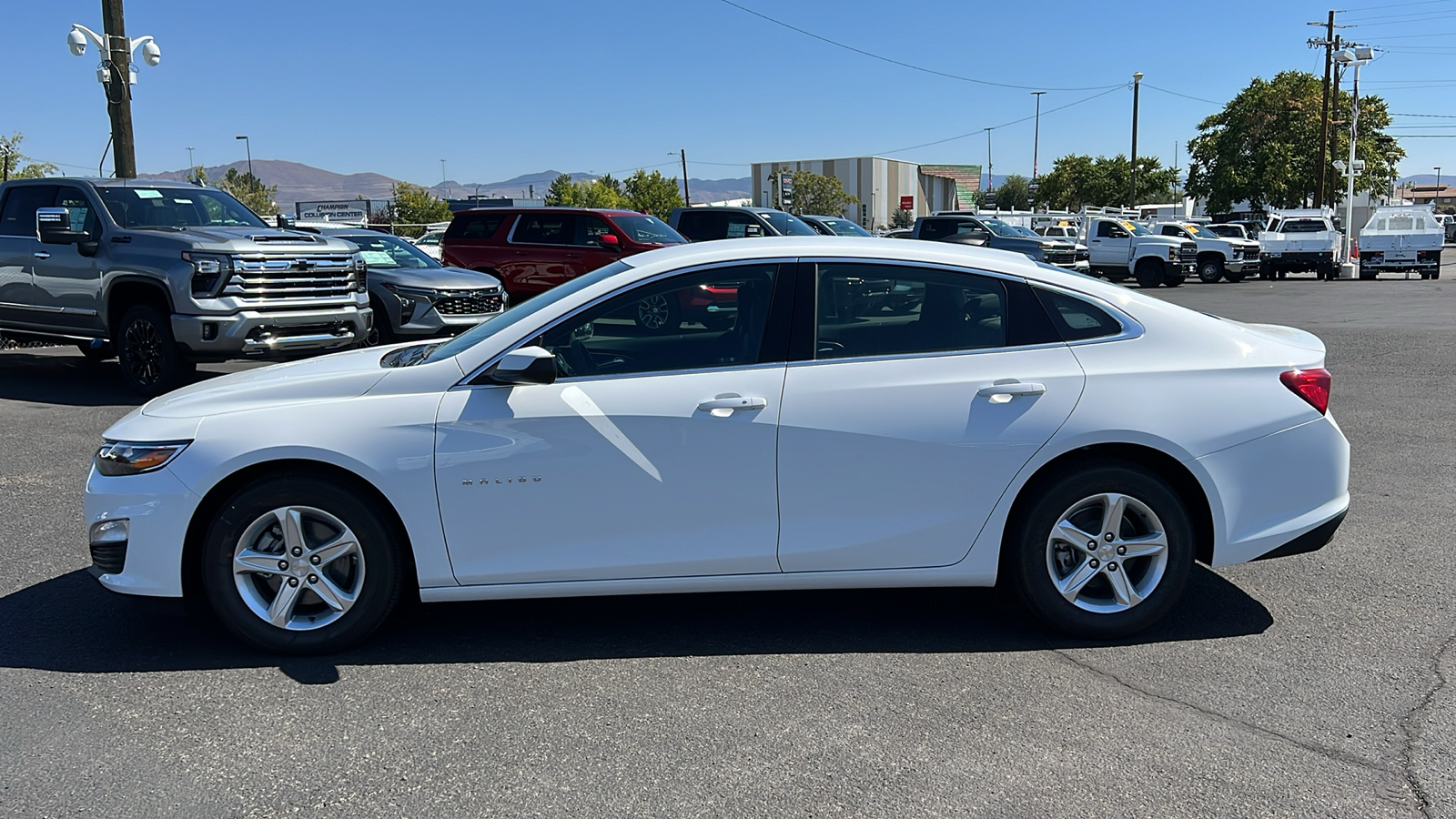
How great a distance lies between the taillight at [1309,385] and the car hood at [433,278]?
10.7 metres

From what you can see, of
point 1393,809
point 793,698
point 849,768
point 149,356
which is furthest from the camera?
point 149,356

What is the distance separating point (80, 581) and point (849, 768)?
3.82 meters

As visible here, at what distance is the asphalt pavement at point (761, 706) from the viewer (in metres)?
3.29

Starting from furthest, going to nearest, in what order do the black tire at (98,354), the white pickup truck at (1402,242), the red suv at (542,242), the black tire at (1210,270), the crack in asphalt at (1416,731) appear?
the black tire at (1210,270), the white pickup truck at (1402,242), the red suv at (542,242), the black tire at (98,354), the crack in asphalt at (1416,731)

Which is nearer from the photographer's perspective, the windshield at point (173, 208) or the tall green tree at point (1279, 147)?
the windshield at point (173, 208)

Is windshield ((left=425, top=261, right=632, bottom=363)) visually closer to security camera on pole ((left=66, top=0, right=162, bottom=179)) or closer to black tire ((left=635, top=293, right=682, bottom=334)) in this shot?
black tire ((left=635, top=293, right=682, bottom=334))

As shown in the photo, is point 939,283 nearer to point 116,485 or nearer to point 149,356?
point 116,485

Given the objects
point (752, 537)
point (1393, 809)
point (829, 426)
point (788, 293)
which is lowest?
point (1393, 809)

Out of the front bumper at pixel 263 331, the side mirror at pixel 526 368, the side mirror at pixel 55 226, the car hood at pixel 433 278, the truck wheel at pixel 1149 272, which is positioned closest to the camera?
the side mirror at pixel 526 368

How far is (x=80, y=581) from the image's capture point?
5.25 meters

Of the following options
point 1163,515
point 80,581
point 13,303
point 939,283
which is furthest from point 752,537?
point 13,303

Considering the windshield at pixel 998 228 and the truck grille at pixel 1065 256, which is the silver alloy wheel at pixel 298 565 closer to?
the windshield at pixel 998 228

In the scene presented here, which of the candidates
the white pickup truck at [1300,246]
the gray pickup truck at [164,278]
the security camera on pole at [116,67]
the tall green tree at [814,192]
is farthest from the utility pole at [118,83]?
the tall green tree at [814,192]

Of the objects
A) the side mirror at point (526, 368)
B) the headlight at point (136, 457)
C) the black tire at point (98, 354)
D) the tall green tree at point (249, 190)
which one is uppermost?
the tall green tree at point (249, 190)
